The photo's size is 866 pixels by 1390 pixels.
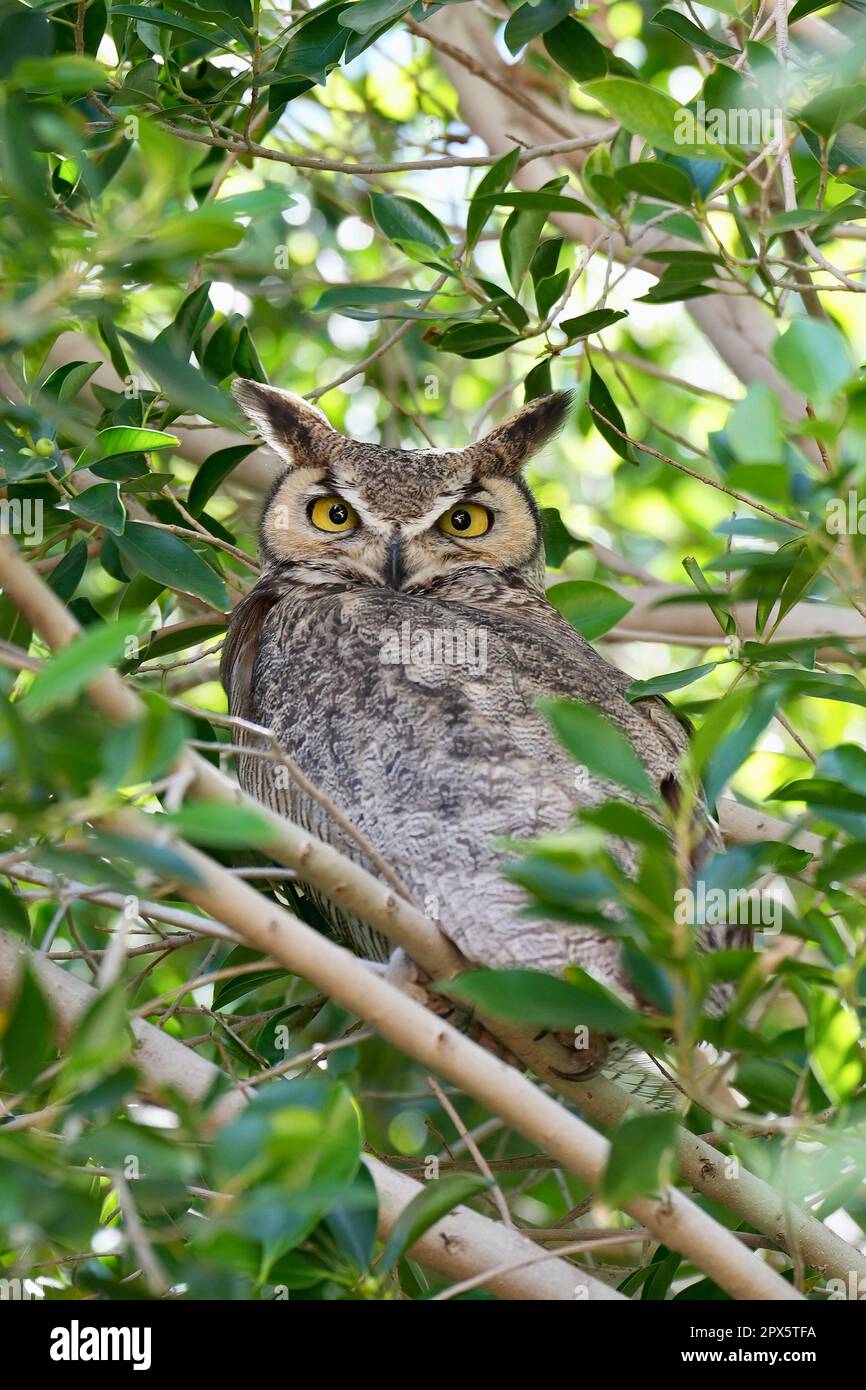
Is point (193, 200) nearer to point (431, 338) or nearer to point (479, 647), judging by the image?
point (431, 338)

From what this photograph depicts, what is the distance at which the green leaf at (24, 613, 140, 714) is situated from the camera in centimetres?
123

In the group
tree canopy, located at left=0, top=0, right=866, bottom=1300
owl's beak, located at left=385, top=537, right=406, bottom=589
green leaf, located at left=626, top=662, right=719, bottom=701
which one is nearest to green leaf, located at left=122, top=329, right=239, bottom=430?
tree canopy, located at left=0, top=0, right=866, bottom=1300

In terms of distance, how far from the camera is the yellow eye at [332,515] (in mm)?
3154

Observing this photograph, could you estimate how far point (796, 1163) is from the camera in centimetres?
193

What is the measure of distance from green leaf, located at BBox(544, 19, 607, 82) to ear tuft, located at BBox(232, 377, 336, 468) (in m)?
0.93

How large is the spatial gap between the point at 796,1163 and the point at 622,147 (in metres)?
1.89

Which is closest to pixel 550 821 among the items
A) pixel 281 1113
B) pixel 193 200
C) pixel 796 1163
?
pixel 796 1163

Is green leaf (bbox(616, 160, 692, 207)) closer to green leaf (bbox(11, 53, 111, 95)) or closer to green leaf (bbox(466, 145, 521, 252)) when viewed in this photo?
green leaf (bbox(466, 145, 521, 252))

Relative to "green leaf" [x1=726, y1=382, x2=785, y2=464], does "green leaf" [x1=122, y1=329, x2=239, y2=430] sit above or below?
above

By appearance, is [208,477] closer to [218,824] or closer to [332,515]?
[332,515]

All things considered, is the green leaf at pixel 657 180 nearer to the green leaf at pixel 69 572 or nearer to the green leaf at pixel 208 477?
the green leaf at pixel 208 477

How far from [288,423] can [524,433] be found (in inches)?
22.0

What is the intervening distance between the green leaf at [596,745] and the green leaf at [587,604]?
148 cm

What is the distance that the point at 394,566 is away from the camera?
305 cm
